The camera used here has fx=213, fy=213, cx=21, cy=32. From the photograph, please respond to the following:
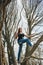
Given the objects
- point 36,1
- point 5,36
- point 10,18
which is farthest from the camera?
point 36,1

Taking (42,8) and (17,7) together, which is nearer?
(17,7)

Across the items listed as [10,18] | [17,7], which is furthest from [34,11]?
[10,18]

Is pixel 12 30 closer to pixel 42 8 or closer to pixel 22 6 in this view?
pixel 22 6

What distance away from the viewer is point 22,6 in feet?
36.9

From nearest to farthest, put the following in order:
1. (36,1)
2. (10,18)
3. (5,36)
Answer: (5,36) < (10,18) < (36,1)

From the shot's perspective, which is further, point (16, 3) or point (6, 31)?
point (16, 3)

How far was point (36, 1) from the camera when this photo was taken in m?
11.1

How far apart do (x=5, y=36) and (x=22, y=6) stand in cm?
283

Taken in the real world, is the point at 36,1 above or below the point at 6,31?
above

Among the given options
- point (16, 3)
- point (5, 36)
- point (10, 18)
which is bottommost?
point (5, 36)

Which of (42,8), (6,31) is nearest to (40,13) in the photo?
(42,8)

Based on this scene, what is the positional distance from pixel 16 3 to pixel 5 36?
1.95 meters

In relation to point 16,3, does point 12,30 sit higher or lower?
lower

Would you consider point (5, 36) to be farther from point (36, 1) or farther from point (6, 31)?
point (36, 1)
